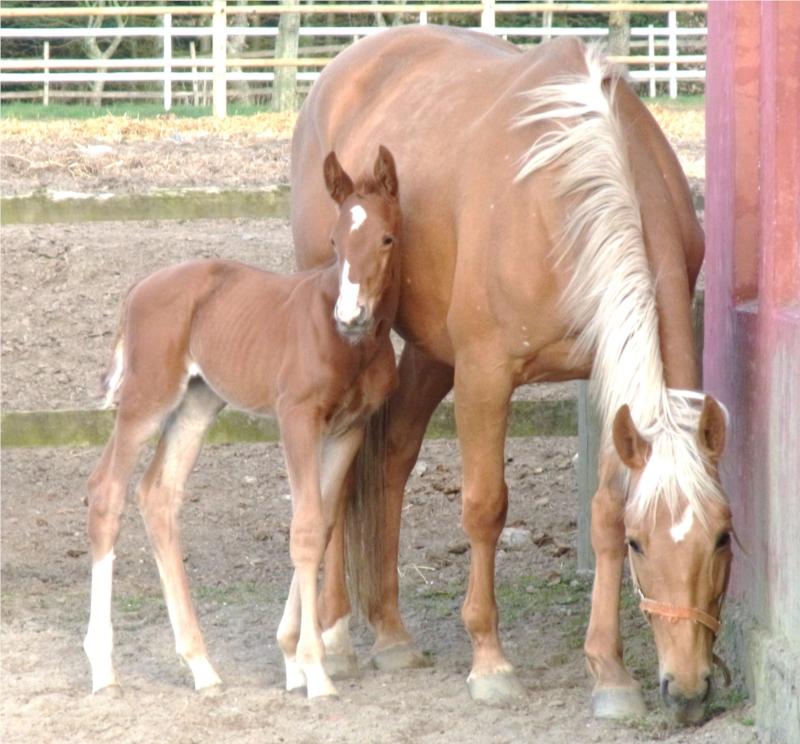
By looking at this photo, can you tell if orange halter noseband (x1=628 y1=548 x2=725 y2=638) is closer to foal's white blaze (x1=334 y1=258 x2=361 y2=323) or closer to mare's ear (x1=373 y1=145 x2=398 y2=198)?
foal's white blaze (x1=334 y1=258 x2=361 y2=323)

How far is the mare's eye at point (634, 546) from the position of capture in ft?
12.6

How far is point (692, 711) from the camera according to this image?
3895 millimetres

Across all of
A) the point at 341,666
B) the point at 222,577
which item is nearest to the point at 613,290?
the point at 341,666

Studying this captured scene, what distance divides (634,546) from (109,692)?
1696mm

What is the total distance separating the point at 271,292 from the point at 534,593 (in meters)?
1.76

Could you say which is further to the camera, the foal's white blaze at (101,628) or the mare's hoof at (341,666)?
the mare's hoof at (341,666)

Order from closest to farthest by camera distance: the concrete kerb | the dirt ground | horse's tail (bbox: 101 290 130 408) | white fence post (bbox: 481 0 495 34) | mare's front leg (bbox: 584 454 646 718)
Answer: mare's front leg (bbox: 584 454 646 718), the dirt ground, horse's tail (bbox: 101 290 130 408), the concrete kerb, white fence post (bbox: 481 0 495 34)

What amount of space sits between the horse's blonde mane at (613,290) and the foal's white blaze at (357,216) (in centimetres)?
48

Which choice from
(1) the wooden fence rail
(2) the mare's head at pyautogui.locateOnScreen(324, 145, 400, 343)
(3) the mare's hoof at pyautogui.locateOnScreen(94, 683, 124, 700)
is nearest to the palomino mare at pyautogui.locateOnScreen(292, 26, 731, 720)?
(2) the mare's head at pyautogui.locateOnScreen(324, 145, 400, 343)

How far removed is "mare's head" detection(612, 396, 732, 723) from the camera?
375 cm

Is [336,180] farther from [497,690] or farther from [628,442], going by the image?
[497,690]

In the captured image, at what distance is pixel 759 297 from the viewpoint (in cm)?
414

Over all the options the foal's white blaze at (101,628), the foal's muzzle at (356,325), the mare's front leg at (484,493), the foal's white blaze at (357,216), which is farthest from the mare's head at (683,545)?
the foal's white blaze at (101,628)

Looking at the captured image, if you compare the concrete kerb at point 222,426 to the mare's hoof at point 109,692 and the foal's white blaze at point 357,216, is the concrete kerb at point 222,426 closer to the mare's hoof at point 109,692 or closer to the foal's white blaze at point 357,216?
the mare's hoof at point 109,692
